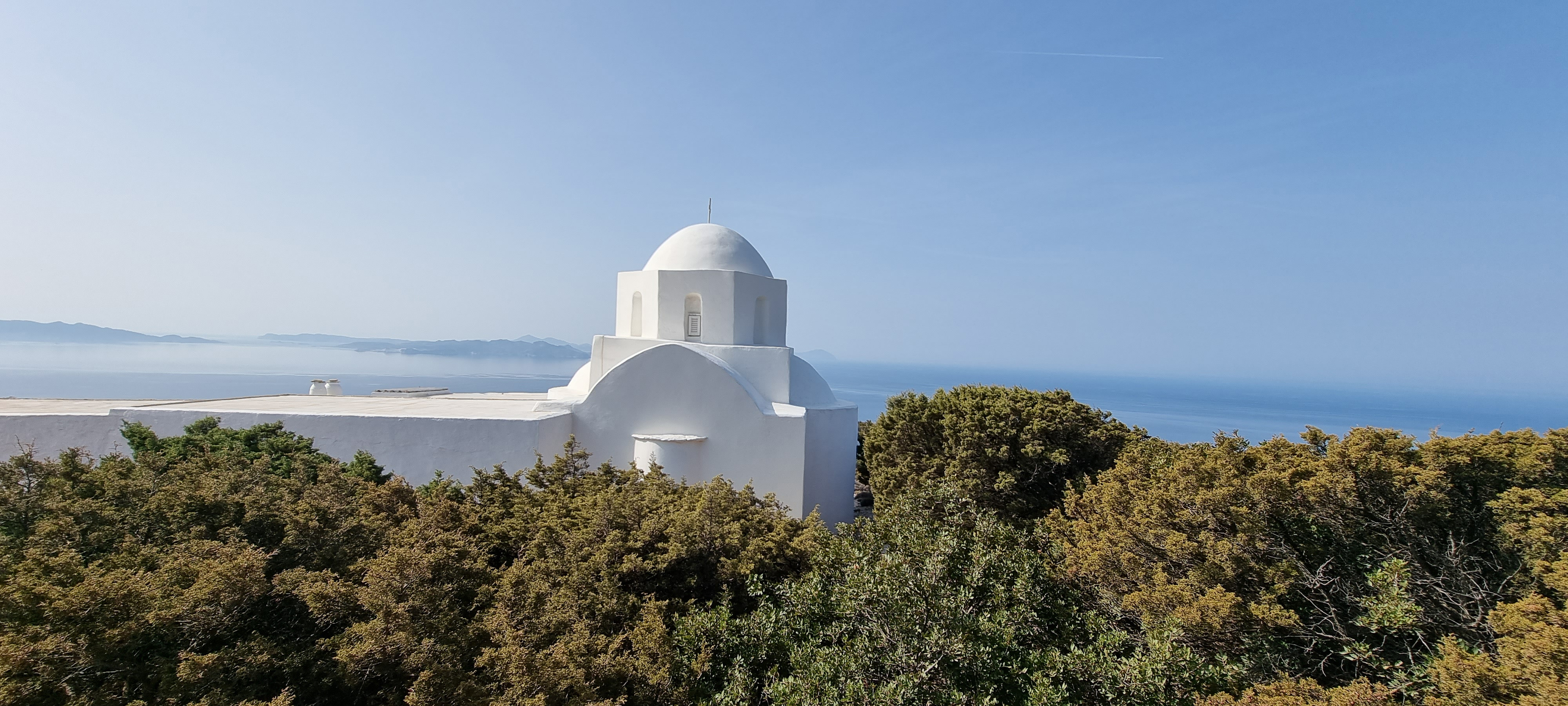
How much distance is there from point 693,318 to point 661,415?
3.12 meters

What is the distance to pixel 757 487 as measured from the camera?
14.6 meters

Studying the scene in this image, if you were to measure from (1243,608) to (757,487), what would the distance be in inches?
368

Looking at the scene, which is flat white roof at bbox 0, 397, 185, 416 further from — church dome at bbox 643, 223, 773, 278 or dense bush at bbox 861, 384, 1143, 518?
dense bush at bbox 861, 384, 1143, 518

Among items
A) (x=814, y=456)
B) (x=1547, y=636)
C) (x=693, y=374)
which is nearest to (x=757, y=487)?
(x=814, y=456)

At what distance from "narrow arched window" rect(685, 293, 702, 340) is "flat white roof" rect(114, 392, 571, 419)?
341 cm

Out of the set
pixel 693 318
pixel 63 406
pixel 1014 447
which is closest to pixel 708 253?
pixel 693 318

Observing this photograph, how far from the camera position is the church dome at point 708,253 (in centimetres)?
1720

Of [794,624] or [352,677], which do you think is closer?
[352,677]

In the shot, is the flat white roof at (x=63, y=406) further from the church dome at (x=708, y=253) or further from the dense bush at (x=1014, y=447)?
the dense bush at (x=1014, y=447)

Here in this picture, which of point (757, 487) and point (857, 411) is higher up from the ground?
point (857, 411)

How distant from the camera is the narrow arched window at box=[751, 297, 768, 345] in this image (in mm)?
17625

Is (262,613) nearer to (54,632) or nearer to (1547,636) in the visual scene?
(54,632)

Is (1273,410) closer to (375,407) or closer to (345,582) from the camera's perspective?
(375,407)

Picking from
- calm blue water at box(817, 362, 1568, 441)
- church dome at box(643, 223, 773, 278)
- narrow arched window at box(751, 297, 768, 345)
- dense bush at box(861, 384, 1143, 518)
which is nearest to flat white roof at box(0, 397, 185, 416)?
church dome at box(643, 223, 773, 278)
